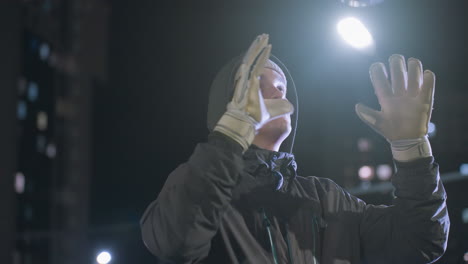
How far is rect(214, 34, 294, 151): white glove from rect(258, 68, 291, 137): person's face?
0.42 metres

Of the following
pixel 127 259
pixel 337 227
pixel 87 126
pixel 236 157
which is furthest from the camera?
pixel 87 126

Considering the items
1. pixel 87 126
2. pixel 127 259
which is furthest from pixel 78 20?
pixel 127 259

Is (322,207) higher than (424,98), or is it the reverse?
(424,98)

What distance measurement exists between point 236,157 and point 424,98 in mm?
1102

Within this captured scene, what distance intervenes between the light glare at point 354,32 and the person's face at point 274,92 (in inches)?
34.3

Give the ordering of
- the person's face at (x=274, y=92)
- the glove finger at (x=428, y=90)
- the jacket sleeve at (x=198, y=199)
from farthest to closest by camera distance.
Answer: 1. the person's face at (x=274, y=92)
2. the glove finger at (x=428, y=90)
3. the jacket sleeve at (x=198, y=199)

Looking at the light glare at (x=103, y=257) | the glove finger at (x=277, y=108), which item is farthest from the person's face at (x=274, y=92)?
the light glare at (x=103, y=257)

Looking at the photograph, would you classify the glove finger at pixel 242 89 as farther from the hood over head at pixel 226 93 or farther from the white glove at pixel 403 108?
the white glove at pixel 403 108

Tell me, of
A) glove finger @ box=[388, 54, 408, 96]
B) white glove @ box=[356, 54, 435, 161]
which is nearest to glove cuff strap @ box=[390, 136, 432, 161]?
white glove @ box=[356, 54, 435, 161]

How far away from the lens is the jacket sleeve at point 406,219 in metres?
2.63

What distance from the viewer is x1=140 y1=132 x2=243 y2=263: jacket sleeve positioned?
7.64 feet

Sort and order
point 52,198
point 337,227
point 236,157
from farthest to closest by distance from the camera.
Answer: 1. point 52,198
2. point 337,227
3. point 236,157

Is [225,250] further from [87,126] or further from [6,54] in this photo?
[87,126]

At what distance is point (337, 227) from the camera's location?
297 centimetres
